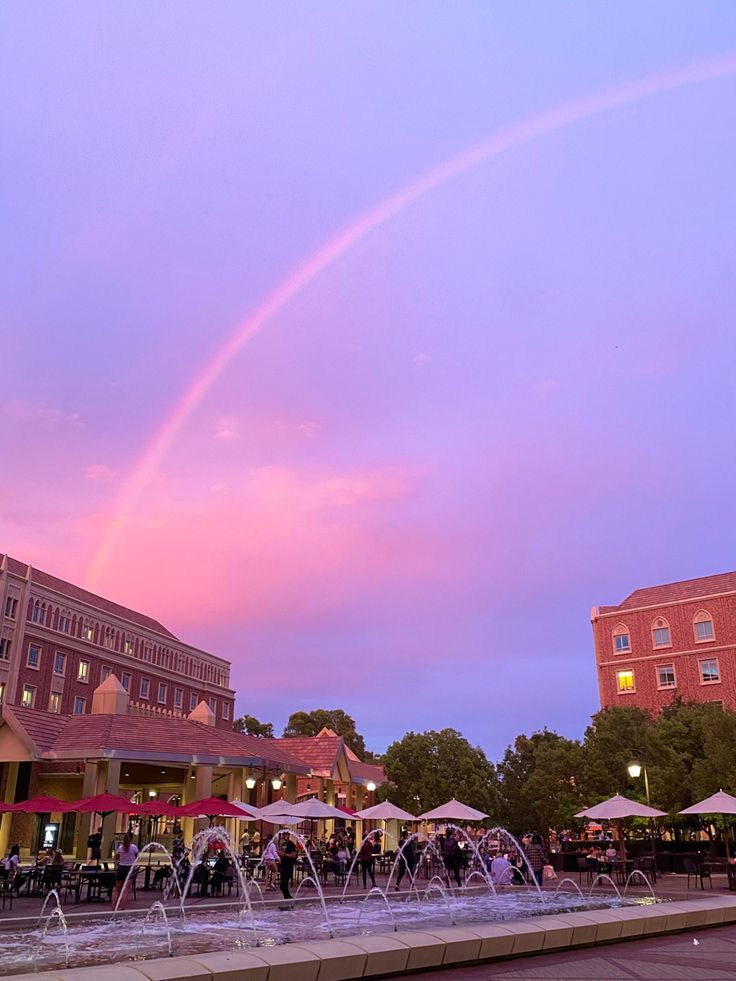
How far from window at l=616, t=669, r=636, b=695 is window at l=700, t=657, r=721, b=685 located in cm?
648

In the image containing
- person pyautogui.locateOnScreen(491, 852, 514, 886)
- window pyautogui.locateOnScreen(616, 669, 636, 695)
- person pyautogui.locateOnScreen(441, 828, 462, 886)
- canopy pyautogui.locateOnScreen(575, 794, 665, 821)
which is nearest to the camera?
person pyautogui.locateOnScreen(491, 852, 514, 886)

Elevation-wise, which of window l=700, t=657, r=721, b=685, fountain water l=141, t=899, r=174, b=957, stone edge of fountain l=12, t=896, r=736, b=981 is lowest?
fountain water l=141, t=899, r=174, b=957

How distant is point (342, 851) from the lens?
33.6 meters

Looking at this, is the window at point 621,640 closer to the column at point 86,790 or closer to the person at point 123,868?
the column at point 86,790

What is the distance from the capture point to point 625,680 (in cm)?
7519

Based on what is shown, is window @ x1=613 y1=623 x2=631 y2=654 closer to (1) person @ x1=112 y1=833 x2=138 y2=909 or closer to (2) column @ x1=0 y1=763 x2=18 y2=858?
(2) column @ x1=0 y1=763 x2=18 y2=858

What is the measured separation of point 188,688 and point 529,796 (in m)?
34.0

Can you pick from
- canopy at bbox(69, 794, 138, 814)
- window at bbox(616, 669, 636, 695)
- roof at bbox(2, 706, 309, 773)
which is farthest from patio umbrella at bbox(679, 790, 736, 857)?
window at bbox(616, 669, 636, 695)

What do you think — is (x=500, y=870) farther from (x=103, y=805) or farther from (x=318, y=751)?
(x=318, y=751)

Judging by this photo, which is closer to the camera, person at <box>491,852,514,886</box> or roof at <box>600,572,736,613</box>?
person at <box>491,852,514,886</box>

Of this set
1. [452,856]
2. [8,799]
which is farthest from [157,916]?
[8,799]

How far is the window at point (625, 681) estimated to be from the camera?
74.6 m

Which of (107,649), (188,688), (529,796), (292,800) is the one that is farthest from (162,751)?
(188,688)

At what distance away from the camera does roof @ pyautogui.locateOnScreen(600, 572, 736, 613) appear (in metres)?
71.8
